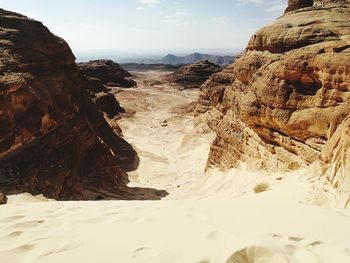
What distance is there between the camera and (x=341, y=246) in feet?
9.53

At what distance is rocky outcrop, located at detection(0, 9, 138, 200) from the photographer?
1061cm

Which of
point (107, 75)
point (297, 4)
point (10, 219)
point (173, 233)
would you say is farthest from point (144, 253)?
point (107, 75)

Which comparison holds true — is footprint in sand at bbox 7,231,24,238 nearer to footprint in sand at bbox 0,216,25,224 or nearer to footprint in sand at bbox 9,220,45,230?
footprint in sand at bbox 9,220,45,230

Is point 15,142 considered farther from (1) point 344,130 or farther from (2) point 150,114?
(2) point 150,114

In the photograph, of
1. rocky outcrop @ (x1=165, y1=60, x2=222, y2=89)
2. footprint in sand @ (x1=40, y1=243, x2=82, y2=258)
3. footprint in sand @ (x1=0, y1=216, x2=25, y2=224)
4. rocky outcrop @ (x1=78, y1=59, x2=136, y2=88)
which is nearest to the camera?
footprint in sand @ (x1=40, y1=243, x2=82, y2=258)

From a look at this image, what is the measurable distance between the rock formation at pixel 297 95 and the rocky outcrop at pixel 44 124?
20.6ft

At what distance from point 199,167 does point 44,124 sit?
9345mm

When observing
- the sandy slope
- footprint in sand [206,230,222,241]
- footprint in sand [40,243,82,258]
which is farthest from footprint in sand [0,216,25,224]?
footprint in sand [206,230,222,241]

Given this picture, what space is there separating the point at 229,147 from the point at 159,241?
1161cm

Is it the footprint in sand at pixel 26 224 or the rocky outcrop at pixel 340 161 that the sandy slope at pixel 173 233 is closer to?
the footprint in sand at pixel 26 224

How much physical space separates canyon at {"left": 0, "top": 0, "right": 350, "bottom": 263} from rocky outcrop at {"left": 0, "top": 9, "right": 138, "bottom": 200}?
5 centimetres

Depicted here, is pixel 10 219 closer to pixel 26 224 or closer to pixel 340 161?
pixel 26 224

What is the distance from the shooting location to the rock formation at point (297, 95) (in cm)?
884

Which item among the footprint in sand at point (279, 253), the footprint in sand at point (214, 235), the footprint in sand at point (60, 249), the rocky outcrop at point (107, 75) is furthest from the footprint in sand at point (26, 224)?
the rocky outcrop at point (107, 75)
